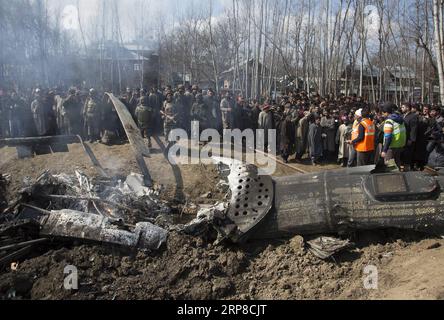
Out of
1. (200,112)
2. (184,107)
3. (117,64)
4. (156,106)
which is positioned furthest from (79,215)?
(117,64)

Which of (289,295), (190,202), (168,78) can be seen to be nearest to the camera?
(289,295)

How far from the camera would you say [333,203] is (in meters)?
5.13

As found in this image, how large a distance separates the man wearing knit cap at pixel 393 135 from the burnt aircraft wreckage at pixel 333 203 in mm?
2240

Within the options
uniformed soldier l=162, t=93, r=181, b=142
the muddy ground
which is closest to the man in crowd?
the muddy ground

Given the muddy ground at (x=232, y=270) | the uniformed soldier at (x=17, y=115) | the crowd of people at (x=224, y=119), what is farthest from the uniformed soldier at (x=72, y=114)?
the muddy ground at (x=232, y=270)

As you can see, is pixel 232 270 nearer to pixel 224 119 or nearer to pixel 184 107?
pixel 224 119

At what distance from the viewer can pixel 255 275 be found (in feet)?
16.4

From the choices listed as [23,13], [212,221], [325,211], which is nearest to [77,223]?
[212,221]

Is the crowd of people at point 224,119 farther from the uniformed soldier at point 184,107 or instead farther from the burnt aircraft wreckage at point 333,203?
the burnt aircraft wreckage at point 333,203

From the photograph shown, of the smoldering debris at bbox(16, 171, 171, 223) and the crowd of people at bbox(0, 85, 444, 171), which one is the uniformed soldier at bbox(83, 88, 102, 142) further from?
the smoldering debris at bbox(16, 171, 171, 223)

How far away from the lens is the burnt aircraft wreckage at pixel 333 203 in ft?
15.9

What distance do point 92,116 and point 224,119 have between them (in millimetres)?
3704
